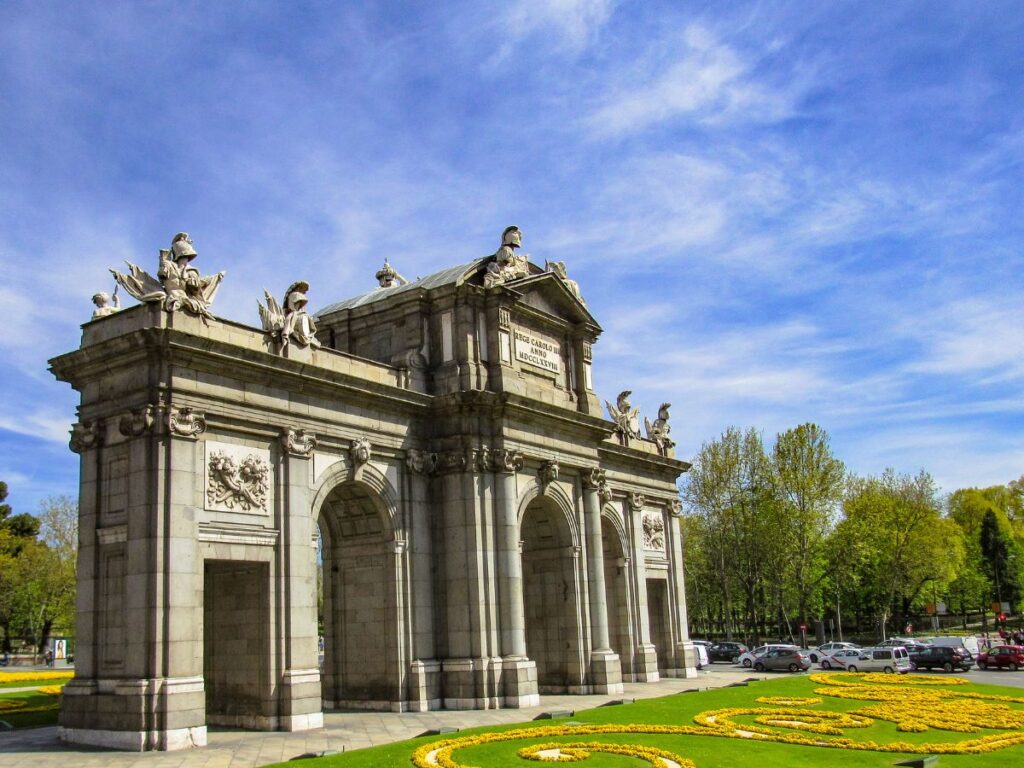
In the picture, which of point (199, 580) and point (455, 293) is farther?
point (455, 293)

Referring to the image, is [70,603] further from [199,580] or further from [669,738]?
[669,738]

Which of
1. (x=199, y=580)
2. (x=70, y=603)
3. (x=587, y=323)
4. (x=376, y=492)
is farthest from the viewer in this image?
(x=70, y=603)

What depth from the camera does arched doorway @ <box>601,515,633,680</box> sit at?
41781mm

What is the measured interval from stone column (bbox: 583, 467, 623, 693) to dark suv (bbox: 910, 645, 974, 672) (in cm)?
2138

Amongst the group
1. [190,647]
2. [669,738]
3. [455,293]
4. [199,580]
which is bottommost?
[669,738]

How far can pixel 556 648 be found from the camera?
119 ft

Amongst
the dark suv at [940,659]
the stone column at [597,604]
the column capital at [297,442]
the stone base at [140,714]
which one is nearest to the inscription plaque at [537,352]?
the stone column at [597,604]

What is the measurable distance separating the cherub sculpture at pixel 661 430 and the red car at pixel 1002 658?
21809 millimetres

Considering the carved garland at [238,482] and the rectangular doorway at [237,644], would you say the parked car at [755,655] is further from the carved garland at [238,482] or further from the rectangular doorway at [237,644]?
the carved garland at [238,482]

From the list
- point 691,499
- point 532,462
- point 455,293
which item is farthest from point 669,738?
point 691,499

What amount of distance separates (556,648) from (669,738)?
13.3m

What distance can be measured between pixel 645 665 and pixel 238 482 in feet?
76.2

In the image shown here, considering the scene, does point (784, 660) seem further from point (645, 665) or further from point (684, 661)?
point (645, 665)

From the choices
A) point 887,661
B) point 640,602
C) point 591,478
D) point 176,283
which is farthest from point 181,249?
point 887,661
